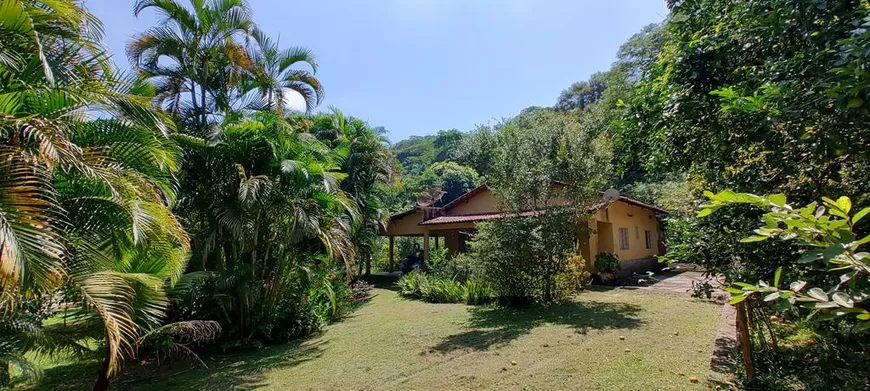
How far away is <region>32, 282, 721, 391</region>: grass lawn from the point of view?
5445 mm

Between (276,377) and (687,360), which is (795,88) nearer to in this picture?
(687,360)

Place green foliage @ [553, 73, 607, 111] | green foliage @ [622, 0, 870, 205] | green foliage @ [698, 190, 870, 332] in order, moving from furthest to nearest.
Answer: green foliage @ [553, 73, 607, 111] < green foliage @ [622, 0, 870, 205] < green foliage @ [698, 190, 870, 332]

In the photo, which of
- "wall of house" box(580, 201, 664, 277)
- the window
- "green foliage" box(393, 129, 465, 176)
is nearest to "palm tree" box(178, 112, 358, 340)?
"wall of house" box(580, 201, 664, 277)

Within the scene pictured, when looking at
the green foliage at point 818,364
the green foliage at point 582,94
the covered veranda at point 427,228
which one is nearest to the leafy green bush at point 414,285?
the covered veranda at point 427,228

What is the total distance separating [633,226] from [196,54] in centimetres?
1798

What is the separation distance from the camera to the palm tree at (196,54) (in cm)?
906

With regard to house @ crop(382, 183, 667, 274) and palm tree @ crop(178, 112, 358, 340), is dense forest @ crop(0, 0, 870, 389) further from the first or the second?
house @ crop(382, 183, 667, 274)

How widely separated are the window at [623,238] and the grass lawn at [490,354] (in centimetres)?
681

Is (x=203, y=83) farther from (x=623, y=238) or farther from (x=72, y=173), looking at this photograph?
(x=623, y=238)

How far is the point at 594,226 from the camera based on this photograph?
15867 mm

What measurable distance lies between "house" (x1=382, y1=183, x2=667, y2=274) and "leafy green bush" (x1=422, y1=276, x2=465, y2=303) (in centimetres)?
205

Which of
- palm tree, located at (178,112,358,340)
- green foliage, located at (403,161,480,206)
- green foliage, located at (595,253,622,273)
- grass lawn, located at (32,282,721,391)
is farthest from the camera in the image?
green foliage, located at (403,161,480,206)

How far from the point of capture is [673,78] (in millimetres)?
4430

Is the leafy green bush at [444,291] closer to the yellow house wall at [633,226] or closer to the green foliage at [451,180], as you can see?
the yellow house wall at [633,226]
